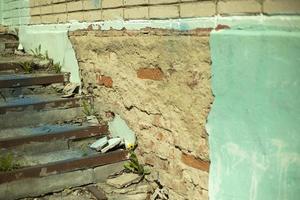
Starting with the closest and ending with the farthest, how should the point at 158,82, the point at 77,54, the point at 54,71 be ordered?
the point at 158,82
the point at 77,54
the point at 54,71

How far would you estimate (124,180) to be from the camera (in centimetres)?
335

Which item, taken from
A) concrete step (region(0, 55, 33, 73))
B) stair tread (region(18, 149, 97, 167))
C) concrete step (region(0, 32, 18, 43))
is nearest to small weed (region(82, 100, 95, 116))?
stair tread (region(18, 149, 97, 167))

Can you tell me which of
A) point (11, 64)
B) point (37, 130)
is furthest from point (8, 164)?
point (11, 64)

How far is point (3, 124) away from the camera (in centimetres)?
376

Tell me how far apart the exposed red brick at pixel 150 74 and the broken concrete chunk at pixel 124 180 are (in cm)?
85

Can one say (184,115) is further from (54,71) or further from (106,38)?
(54,71)

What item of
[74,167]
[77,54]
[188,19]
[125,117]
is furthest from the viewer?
[77,54]

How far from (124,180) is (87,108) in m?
1.06

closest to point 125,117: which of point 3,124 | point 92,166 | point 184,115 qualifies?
point 92,166

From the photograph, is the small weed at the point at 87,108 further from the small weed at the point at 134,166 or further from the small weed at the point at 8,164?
the small weed at the point at 8,164

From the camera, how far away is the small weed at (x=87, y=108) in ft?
13.5

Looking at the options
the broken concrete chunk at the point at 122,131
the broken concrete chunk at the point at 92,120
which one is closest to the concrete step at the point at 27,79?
the broken concrete chunk at the point at 92,120

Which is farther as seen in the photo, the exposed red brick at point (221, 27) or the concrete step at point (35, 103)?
the concrete step at point (35, 103)

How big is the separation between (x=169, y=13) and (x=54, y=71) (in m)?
2.33
